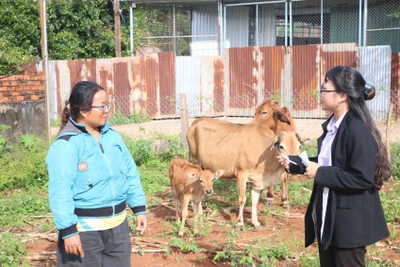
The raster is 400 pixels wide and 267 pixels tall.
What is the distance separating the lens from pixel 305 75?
57.2ft

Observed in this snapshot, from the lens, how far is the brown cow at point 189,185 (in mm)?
7508

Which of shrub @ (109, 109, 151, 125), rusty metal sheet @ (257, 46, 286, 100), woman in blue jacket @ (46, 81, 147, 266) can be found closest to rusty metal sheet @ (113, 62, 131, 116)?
shrub @ (109, 109, 151, 125)

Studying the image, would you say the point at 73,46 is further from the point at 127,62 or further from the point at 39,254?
the point at 39,254

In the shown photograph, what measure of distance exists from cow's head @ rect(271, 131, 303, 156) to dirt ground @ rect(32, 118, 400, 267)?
1.08 m

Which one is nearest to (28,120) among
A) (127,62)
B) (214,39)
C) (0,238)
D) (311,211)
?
(0,238)

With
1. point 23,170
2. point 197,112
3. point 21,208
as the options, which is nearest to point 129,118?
point 197,112

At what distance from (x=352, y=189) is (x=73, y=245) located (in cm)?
192

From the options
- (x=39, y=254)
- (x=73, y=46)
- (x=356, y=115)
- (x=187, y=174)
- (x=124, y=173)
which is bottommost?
(x=39, y=254)

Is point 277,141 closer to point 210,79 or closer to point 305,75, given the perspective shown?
point 305,75

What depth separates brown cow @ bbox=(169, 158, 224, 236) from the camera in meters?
7.51

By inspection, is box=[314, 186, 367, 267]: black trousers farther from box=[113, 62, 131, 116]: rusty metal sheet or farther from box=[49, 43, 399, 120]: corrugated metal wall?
box=[113, 62, 131, 116]: rusty metal sheet

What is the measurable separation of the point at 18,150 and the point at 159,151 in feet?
9.36

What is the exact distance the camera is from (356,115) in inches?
154

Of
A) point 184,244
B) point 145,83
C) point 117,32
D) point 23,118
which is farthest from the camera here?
point 117,32
